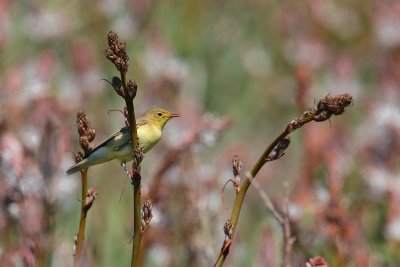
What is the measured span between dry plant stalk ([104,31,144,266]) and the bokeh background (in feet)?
0.80

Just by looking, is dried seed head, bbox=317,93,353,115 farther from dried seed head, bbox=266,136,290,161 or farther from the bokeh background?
the bokeh background

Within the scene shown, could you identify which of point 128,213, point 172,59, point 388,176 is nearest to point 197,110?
point 172,59

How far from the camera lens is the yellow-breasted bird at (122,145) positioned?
57.6 inches

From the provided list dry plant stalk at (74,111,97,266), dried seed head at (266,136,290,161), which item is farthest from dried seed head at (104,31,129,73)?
dried seed head at (266,136,290,161)

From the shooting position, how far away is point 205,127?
2422mm

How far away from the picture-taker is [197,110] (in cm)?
428

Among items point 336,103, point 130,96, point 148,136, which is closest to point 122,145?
point 148,136

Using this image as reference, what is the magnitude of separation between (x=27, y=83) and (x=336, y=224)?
66.5 inches

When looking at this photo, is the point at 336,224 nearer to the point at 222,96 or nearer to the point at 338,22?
the point at 222,96

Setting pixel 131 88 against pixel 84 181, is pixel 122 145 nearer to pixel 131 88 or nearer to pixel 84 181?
pixel 84 181

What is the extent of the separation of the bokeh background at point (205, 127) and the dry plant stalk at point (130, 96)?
0.24m

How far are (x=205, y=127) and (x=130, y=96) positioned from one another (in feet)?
3.88

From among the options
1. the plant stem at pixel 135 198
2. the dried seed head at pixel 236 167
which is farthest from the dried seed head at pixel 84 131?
the dried seed head at pixel 236 167

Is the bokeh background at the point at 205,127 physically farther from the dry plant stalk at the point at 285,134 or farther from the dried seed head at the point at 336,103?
the dried seed head at the point at 336,103
